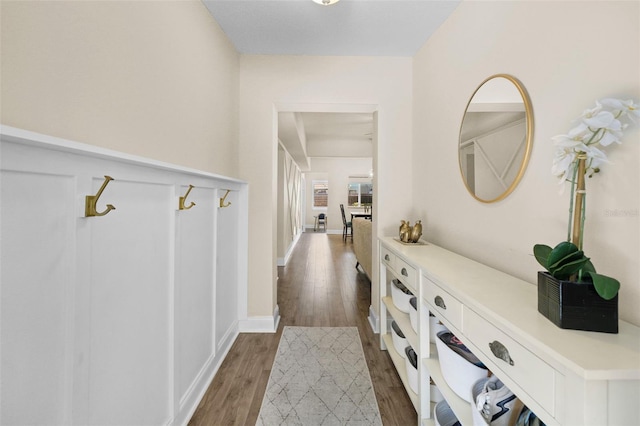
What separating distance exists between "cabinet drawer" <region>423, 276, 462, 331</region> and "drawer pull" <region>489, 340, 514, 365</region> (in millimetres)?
196

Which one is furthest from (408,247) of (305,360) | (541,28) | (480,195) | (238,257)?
(238,257)

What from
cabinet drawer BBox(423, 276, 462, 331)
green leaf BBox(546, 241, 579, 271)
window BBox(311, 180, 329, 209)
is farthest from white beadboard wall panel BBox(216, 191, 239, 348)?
window BBox(311, 180, 329, 209)

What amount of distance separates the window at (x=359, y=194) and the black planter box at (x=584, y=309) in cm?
965

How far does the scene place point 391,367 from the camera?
6.50 ft

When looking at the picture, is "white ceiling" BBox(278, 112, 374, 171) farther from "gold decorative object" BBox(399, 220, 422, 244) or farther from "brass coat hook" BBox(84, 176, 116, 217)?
"brass coat hook" BBox(84, 176, 116, 217)

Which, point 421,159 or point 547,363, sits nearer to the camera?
point 547,363

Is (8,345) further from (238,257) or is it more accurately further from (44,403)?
(238,257)

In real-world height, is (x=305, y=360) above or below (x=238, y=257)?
below

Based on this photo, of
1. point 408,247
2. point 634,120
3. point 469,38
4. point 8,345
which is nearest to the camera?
point 8,345

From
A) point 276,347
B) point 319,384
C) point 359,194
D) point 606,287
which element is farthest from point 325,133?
point 606,287

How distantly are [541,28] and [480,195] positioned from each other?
0.79 meters

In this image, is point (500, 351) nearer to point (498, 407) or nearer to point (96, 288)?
point (498, 407)

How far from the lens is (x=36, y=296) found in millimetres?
690

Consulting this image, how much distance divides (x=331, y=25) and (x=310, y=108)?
0.67 m
